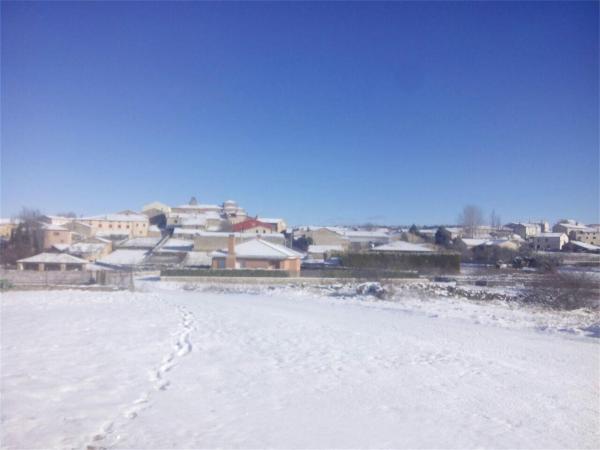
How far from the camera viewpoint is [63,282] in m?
31.1

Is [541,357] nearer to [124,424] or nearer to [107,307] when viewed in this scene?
[124,424]

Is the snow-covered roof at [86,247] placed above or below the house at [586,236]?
below

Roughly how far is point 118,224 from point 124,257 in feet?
97.3

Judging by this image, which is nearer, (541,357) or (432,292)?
(541,357)

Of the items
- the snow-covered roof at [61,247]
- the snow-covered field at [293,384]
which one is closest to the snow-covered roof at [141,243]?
the snow-covered roof at [61,247]

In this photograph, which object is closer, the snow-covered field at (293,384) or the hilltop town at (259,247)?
the snow-covered field at (293,384)

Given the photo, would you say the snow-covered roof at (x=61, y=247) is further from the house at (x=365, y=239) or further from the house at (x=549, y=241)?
the house at (x=549, y=241)

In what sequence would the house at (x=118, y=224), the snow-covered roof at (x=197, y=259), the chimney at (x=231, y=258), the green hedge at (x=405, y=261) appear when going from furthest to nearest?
the house at (x=118, y=224) → the snow-covered roof at (x=197, y=259) → the green hedge at (x=405, y=261) → the chimney at (x=231, y=258)

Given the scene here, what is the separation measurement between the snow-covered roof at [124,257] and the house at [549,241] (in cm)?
4079

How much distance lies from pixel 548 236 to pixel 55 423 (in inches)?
704

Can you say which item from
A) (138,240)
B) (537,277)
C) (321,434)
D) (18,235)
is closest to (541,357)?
(321,434)

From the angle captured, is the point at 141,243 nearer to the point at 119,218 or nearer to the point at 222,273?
the point at 119,218

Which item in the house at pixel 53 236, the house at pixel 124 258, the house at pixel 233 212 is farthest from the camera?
the house at pixel 233 212

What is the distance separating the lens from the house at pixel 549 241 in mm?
16078
